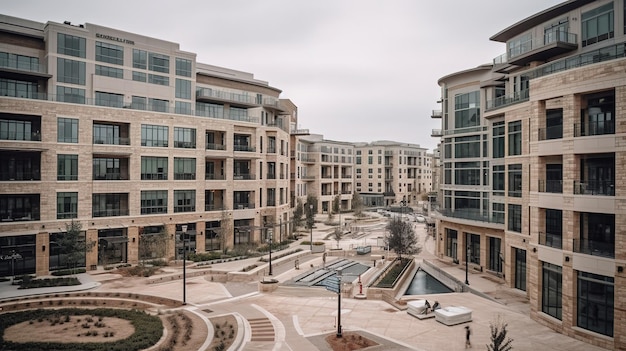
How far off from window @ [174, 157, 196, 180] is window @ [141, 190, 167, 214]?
2260 millimetres

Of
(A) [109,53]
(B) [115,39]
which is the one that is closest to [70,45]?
(A) [109,53]

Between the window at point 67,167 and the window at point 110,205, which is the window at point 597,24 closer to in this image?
the window at point 110,205

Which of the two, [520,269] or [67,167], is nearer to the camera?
[520,269]

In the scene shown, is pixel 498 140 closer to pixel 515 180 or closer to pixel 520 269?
pixel 515 180

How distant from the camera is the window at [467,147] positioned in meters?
38.7

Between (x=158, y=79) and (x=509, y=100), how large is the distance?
3289 centimetres

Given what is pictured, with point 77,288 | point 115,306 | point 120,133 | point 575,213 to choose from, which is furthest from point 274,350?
point 120,133

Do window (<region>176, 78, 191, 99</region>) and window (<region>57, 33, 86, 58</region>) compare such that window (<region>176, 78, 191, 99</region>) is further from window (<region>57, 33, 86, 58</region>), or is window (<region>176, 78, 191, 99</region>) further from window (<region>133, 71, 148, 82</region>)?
window (<region>57, 33, 86, 58</region>)

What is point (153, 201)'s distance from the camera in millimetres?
41000

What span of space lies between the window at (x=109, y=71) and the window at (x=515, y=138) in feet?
114

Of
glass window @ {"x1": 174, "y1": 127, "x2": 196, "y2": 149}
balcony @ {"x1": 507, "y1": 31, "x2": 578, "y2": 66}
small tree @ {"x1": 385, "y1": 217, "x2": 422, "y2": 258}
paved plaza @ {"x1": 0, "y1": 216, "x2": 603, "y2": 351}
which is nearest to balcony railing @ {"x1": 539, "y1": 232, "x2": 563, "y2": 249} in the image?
paved plaza @ {"x1": 0, "y1": 216, "x2": 603, "y2": 351}

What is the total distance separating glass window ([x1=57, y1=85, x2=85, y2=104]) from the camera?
36750mm

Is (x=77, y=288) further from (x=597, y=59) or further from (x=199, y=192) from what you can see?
(x=597, y=59)

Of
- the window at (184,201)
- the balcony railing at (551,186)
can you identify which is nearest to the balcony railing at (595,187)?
the balcony railing at (551,186)
